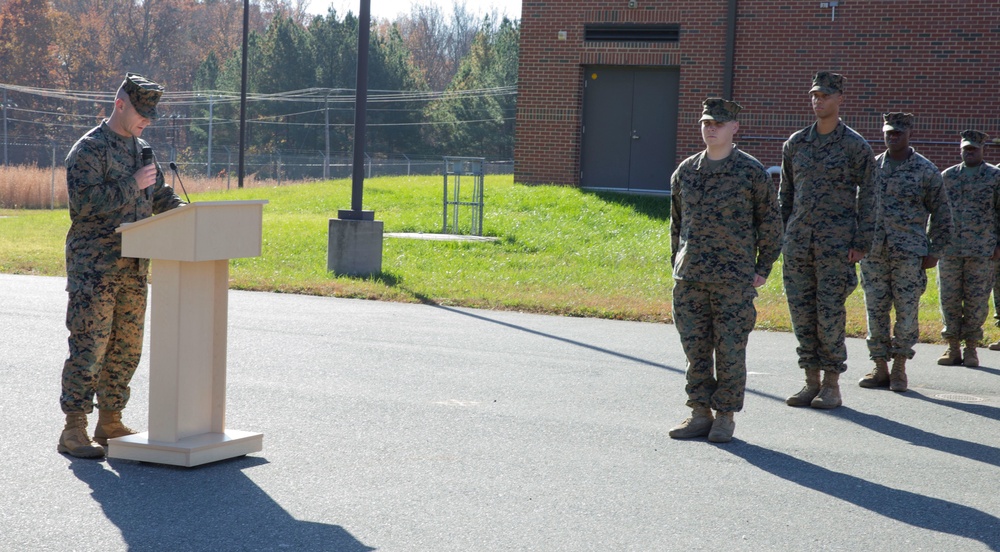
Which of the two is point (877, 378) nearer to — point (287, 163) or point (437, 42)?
point (287, 163)

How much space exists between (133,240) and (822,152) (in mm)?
4688

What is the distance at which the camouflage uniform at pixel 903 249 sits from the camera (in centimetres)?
894

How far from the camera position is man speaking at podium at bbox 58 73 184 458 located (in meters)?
5.99

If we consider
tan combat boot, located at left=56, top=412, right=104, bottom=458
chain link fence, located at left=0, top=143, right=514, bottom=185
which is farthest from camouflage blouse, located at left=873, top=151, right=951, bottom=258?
chain link fence, located at left=0, top=143, right=514, bottom=185

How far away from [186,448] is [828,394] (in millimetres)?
4581

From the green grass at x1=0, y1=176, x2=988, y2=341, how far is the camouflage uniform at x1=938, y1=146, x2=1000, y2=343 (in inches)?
55.9

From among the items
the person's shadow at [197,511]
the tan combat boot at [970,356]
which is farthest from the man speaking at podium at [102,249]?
the tan combat boot at [970,356]

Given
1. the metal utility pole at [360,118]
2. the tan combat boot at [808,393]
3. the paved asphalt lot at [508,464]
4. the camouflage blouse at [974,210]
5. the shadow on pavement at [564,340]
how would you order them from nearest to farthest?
the paved asphalt lot at [508,464], the tan combat boot at [808,393], the shadow on pavement at [564,340], the camouflage blouse at [974,210], the metal utility pole at [360,118]

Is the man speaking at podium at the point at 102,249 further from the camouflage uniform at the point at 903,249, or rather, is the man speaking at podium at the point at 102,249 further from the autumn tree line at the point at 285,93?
the autumn tree line at the point at 285,93

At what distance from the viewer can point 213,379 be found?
246 inches

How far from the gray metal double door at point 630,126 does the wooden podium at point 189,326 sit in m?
17.5

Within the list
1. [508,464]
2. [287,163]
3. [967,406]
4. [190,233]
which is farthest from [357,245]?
[287,163]

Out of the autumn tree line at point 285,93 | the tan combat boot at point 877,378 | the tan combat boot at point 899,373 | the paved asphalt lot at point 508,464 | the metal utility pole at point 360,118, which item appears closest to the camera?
the paved asphalt lot at point 508,464

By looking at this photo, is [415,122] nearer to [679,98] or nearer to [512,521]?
[679,98]
